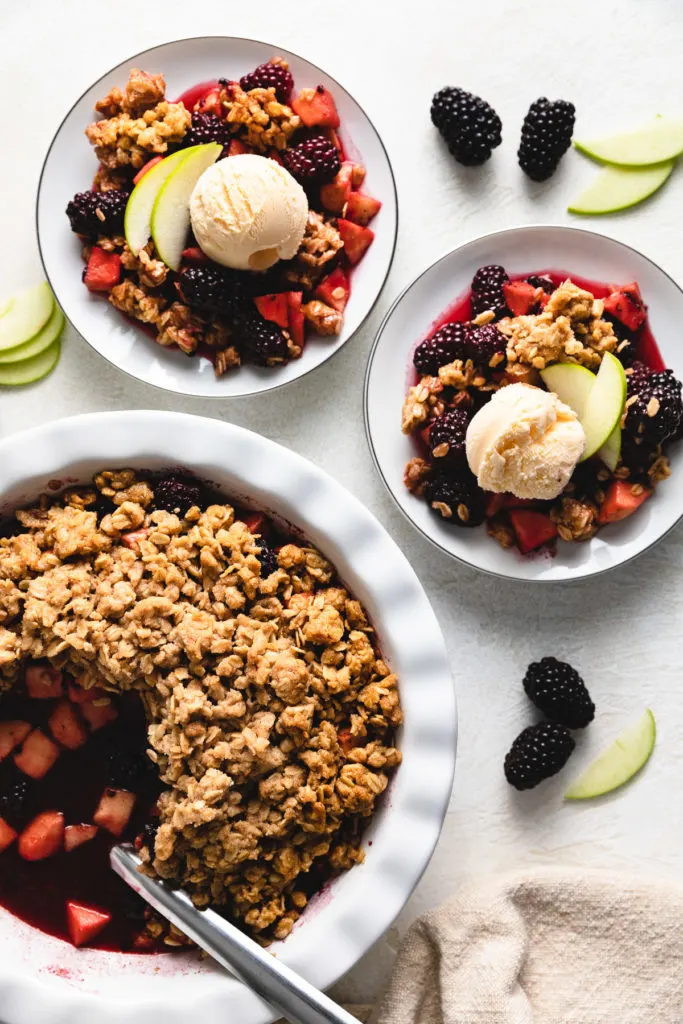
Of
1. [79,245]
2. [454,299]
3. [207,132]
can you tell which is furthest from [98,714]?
[207,132]

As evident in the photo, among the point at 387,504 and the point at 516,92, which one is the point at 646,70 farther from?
the point at 387,504

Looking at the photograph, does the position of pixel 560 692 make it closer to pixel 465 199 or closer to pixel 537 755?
pixel 537 755

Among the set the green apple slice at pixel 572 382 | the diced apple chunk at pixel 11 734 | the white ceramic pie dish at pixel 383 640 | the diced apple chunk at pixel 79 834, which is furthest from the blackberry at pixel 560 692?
the diced apple chunk at pixel 11 734

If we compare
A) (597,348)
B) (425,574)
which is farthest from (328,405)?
(597,348)

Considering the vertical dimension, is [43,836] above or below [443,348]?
below

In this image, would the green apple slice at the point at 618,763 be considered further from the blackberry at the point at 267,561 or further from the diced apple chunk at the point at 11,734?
the diced apple chunk at the point at 11,734

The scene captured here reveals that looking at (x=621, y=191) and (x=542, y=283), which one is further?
(x=621, y=191)

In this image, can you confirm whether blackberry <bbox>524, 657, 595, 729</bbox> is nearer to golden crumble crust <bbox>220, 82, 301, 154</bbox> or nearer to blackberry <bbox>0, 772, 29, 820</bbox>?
blackberry <bbox>0, 772, 29, 820</bbox>
